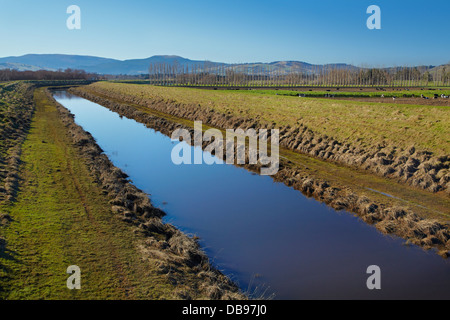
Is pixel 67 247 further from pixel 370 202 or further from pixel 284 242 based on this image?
pixel 370 202

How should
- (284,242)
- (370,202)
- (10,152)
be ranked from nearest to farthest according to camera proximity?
(284,242)
(370,202)
(10,152)

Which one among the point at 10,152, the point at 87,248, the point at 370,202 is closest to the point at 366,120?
the point at 370,202

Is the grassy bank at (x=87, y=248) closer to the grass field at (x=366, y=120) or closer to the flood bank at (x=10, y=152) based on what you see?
the flood bank at (x=10, y=152)

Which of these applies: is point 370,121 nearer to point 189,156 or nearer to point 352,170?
point 352,170

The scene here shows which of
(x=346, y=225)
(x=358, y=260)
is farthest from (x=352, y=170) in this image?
(x=358, y=260)
